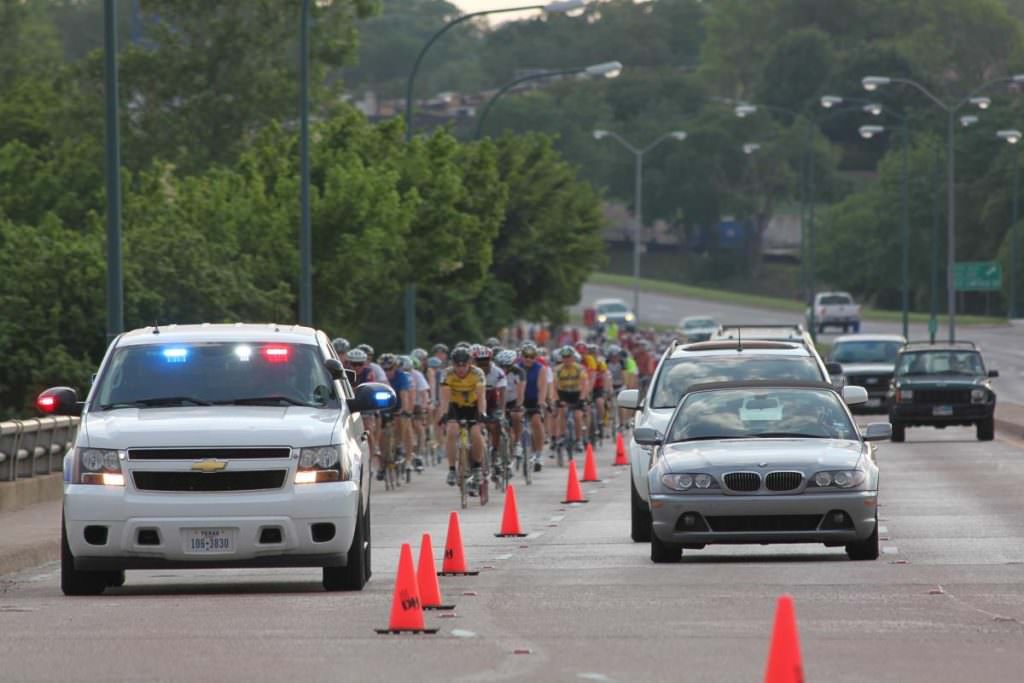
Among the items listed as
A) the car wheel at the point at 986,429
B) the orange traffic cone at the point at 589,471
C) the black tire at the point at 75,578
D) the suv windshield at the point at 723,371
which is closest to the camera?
the black tire at the point at 75,578

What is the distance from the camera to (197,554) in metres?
16.2

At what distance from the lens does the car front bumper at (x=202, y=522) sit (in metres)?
16.2

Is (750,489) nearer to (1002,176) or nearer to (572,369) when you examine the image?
(572,369)

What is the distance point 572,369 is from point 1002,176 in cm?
9210

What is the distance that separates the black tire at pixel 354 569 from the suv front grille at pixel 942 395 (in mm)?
27529

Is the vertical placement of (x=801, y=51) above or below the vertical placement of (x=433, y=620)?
above

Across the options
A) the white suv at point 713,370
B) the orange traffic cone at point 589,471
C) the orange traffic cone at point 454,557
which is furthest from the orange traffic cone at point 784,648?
the orange traffic cone at point 589,471

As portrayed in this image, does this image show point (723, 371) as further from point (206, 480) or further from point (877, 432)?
point (206, 480)

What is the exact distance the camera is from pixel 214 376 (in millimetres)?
17484

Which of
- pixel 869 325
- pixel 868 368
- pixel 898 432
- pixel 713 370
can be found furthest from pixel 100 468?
pixel 869 325

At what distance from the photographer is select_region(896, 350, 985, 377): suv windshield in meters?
44.7

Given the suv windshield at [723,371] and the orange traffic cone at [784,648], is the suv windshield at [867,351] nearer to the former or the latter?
the suv windshield at [723,371]

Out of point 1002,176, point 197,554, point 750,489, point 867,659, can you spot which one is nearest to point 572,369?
point 750,489

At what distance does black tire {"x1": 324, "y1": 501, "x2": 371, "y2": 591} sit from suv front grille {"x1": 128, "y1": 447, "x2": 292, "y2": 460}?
0.82 m
